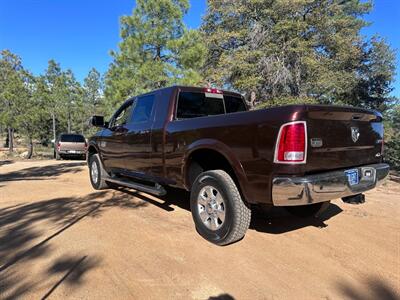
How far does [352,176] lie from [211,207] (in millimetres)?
1639

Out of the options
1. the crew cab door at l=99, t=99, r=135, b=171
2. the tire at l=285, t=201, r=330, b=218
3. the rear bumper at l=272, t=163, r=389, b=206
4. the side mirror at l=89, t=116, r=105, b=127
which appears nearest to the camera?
the rear bumper at l=272, t=163, r=389, b=206

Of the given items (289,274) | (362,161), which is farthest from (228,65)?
(289,274)

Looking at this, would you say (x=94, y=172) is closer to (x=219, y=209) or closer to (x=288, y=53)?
(x=219, y=209)

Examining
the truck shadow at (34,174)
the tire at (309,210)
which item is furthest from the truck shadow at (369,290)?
the truck shadow at (34,174)

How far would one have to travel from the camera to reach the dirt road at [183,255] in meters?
2.74

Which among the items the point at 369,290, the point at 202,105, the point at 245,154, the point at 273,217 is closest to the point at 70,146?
the point at 202,105

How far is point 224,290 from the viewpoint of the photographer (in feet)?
8.96

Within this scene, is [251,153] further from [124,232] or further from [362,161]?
[124,232]

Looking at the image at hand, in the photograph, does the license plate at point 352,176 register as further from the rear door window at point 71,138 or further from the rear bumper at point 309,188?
the rear door window at point 71,138

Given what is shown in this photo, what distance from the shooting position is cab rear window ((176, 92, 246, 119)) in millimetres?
4766

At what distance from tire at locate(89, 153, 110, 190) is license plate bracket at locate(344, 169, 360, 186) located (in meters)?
4.83

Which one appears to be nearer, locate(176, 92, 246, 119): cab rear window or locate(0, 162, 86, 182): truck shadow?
locate(176, 92, 246, 119): cab rear window

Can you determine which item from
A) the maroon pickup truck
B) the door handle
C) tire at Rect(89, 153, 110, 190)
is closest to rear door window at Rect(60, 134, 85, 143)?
tire at Rect(89, 153, 110, 190)

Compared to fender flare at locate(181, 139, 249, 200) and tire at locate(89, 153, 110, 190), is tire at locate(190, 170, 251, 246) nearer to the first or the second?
fender flare at locate(181, 139, 249, 200)
